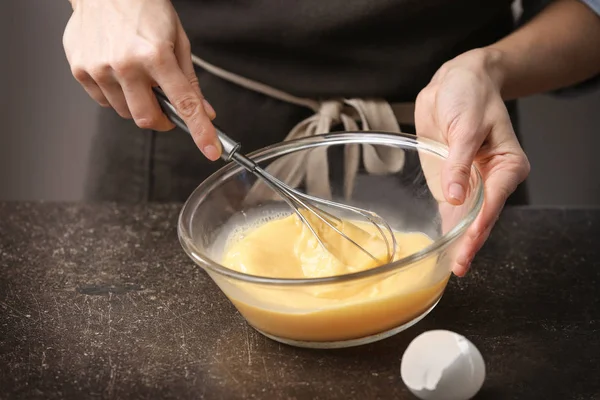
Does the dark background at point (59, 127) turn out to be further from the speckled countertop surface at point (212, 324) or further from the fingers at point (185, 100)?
the fingers at point (185, 100)

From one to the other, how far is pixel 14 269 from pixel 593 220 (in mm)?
703

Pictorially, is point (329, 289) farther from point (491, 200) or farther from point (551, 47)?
point (551, 47)

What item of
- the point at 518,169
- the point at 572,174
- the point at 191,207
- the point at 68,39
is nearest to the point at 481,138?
the point at 518,169

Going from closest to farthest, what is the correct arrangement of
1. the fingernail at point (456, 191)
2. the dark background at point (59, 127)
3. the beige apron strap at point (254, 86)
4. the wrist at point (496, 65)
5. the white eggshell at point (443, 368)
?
the white eggshell at point (443, 368)
the fingernail at point (456, 191)
the wrist at point (496, 65)
the beige apron strap at point (254, 86)
the dark background at point (59, 127)

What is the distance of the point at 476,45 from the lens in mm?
1159

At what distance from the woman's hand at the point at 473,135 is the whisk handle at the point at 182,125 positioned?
8.5 inches

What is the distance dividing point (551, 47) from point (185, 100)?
500 mm

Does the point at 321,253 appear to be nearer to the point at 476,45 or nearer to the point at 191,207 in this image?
the point at 191,207

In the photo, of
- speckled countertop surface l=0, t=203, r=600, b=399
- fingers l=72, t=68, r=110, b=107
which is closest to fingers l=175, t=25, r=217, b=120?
fingers l=72, t=68, r=110, b=107

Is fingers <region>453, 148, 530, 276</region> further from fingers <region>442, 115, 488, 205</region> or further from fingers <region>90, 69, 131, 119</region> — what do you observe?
fingers <region>90, 69, 131, 119</region>

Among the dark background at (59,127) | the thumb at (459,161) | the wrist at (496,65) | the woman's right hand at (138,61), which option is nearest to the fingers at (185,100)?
the woman's right hand at (138,61)

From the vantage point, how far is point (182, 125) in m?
0.88

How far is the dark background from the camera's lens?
1833mm

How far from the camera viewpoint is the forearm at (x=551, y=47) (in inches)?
41.6
